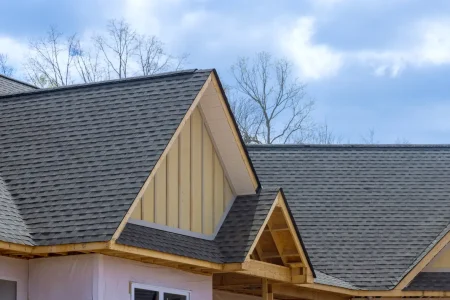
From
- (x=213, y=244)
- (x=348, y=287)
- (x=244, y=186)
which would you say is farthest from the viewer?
(x=348, y=287)

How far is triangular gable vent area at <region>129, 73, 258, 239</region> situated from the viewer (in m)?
17.4

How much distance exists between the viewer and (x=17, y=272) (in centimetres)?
1539

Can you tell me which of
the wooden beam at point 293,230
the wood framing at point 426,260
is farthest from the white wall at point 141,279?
the wood framing at point 426,260

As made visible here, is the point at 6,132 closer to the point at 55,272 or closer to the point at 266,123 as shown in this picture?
the point at 55,272

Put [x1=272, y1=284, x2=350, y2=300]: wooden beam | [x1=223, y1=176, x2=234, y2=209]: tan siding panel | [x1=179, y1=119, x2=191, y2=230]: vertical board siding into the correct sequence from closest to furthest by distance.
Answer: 1. [x1=179, y1=119, x2=191, y2=230]: vertical board siding
2. [x1=223, y1=176, x2=234, y2=209]: tan siding panel
3. [x1=272, y1=284, x2=350, y2=300]: wooden beam

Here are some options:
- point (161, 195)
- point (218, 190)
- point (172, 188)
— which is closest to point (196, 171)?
point (218, 190)

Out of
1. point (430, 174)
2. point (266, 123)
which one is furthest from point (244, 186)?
point (266, 123)

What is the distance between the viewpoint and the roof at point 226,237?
1591cm

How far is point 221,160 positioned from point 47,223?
4967 millimetres

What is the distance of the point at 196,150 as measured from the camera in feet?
61.1

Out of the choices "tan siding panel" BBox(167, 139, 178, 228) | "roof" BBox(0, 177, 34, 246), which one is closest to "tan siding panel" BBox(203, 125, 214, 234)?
"tan siding panel" BBox(167, 139, 178, 228)

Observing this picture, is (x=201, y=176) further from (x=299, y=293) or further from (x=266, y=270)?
(x=299, y=293)

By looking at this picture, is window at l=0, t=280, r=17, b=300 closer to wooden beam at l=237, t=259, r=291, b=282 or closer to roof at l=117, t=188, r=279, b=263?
roof at l=117, t=188, r=279, b=263

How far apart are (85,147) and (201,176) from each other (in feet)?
8.92
